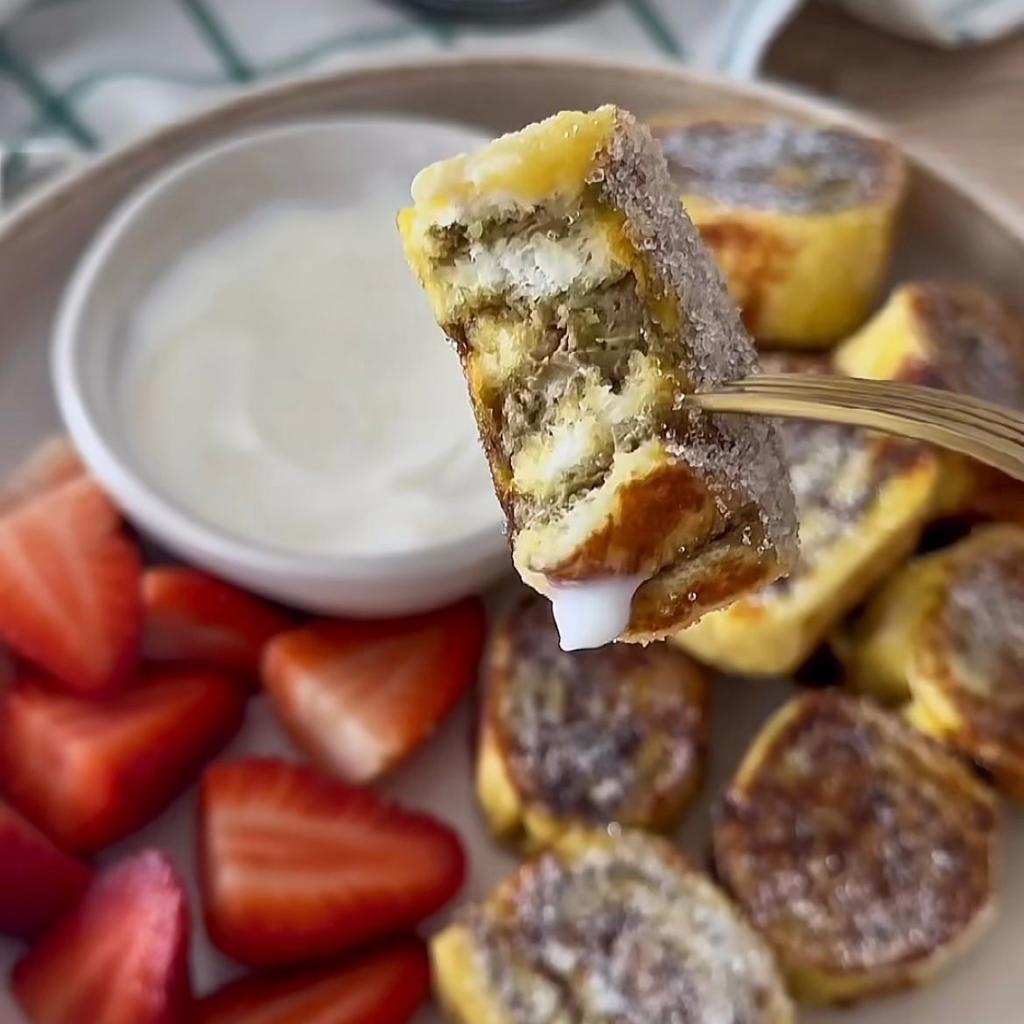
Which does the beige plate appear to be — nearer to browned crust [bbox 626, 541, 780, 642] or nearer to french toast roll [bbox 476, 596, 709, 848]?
french toast roll [bbox 476, 596, 709, 848]

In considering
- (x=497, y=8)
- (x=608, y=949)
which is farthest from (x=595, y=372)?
(x=497, y=8)

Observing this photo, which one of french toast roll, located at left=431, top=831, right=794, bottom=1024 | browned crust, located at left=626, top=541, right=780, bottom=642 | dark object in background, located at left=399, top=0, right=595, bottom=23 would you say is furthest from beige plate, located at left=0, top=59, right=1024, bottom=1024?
browned crust, located at left=626, top=541, right=780, bottom=642

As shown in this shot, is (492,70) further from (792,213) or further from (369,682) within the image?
(369,682)

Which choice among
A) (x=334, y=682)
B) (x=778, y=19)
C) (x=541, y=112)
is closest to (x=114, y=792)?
(x=334, y=682)

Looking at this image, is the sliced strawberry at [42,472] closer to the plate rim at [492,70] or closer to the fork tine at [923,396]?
the plate rim at [492,70]

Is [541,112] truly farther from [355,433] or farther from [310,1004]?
[310,1004]

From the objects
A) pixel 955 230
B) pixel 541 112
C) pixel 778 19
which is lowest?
pixel 955 230
